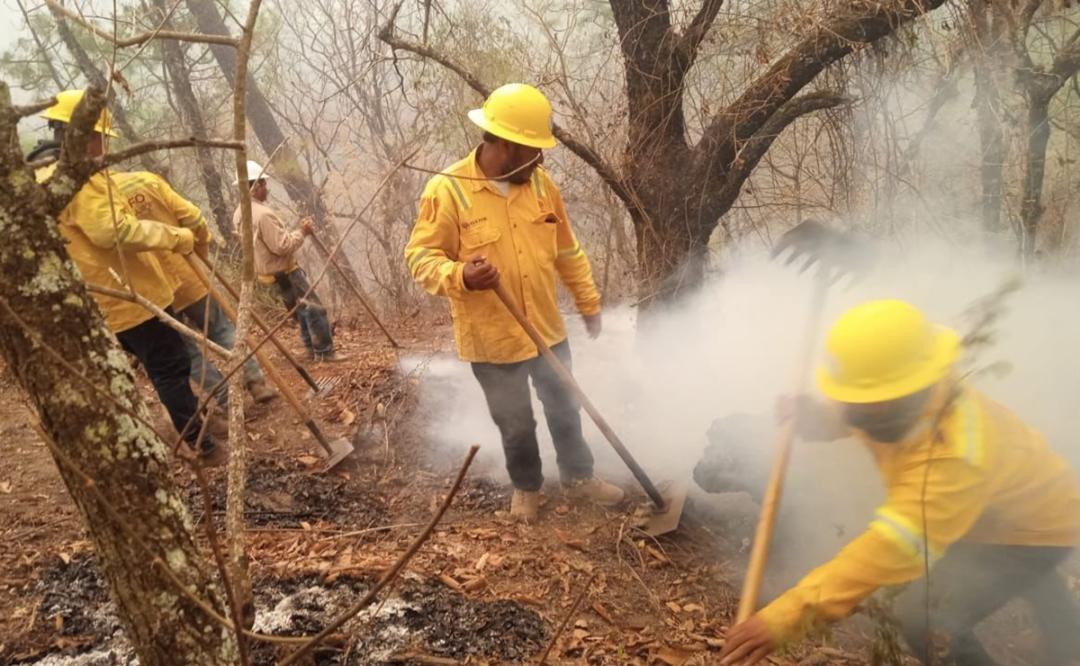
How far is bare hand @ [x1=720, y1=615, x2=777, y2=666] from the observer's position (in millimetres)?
2225

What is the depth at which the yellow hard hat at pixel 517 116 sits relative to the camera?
3.38 metres

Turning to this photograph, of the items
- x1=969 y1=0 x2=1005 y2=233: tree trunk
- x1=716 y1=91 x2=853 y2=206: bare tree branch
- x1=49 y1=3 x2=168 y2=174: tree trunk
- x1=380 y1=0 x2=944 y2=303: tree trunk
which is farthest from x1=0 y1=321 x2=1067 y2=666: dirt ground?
x1=49 y1=3 x2=168 y2=174: tree trunk

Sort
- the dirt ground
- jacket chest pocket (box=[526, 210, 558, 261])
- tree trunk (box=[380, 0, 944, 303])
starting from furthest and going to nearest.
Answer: tree trunk (box=[380, 0, 944, 303])
jacket chest pocket (box=[526, 210, 558, 261])
the dirt ground

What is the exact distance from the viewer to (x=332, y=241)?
9.16 meters

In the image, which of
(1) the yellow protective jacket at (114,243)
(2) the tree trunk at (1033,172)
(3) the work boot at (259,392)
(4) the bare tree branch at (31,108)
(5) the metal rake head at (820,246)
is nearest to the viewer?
(4) the bare tree branch at (31,108)

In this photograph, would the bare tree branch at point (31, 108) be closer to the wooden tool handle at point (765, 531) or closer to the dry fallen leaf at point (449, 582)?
the wooden tool handle at point (765, 531)

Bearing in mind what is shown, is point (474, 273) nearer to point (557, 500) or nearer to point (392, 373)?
point (557, 500)

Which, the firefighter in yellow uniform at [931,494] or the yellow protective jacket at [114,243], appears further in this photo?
the yellow protective jacket at [114,243]

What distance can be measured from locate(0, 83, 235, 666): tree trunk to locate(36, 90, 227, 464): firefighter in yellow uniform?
239 centimetres

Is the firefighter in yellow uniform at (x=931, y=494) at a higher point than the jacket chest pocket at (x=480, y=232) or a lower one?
lower

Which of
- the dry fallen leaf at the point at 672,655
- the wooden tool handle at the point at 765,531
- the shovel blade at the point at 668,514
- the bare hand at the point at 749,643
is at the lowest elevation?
the dry fallen leaf at the point at 672,655

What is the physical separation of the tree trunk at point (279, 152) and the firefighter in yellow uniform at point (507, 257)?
521 centimetres

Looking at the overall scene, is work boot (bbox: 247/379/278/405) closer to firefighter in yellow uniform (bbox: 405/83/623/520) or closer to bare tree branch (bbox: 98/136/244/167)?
firefighter in yellow uniform (bbox: 405/83/623/520)

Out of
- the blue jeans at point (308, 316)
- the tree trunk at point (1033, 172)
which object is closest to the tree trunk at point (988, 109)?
the tree trunk at point (1033, 172)
